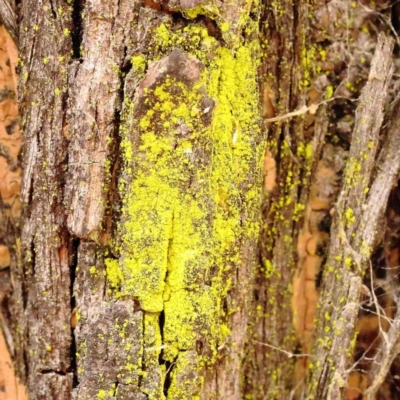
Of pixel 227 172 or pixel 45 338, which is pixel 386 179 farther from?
pixel 45 338

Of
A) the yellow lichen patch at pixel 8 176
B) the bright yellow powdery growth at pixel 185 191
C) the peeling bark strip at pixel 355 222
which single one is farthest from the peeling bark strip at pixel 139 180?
the peeling bark strip at pixel 355 222

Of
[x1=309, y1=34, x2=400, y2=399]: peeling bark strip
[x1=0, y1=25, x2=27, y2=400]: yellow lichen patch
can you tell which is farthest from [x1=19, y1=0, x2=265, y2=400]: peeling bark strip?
[x1=309, y1=34, x2=400, y2=399]: peeling bark strip

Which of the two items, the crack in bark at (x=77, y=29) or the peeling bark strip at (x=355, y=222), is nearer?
the crack in bark at (x=77, y=29)

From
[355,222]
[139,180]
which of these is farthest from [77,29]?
[355,222]

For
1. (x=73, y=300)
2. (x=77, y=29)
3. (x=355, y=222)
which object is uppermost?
(x=77, y=29)

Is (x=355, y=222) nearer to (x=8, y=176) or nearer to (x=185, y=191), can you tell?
A: (x=185, y=191)

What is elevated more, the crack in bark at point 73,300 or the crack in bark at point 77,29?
the crack in bark at point 77,29

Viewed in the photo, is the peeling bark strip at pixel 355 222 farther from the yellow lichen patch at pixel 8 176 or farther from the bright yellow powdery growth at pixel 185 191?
the yellow lichen patch at pixel 8 176
